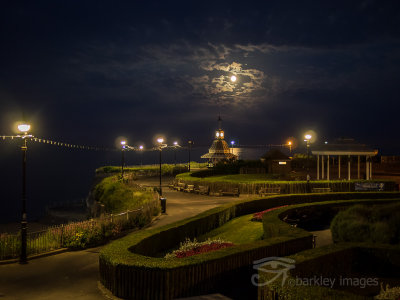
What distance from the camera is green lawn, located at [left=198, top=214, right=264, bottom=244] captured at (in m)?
15.2

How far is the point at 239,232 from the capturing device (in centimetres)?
1653

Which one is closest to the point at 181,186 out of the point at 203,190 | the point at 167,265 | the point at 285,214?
the point at 203,190

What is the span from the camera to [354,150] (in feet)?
107

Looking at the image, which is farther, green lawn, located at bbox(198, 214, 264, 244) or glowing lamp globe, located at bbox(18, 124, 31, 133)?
green lawn, located at bbox(198, 214, 264, 244)

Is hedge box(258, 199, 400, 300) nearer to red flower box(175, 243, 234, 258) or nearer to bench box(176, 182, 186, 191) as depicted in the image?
red flower box(175, 243, 234, 258)

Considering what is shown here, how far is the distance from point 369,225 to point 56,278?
1088cm

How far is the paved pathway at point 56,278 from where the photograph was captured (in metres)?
9.47

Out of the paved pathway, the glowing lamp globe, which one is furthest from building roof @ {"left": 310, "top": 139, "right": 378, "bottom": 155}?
the glowing lamp globe

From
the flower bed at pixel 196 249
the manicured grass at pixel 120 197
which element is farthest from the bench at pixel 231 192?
the flower bed at pixel 196 249

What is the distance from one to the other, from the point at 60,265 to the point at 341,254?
30.4 feet

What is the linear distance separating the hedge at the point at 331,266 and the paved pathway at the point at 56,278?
482 cm

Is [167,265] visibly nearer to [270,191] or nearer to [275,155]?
[270,191]

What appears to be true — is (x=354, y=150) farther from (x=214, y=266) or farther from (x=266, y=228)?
(x=214, y=266)

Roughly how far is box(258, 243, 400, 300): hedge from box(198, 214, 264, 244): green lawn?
492 cm
